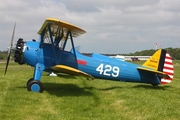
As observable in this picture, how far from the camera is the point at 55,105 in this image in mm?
6480

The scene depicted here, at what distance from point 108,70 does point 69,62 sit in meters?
1.70

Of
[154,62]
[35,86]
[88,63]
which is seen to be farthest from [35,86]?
[154,62]

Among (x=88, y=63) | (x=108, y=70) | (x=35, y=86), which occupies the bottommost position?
(x=35, y=86)

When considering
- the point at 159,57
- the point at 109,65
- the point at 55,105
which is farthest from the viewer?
the point at 159,57

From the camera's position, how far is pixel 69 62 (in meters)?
9.14

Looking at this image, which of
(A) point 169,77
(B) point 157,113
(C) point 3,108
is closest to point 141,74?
(A) point 169,77

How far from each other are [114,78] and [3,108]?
5074 millimetres

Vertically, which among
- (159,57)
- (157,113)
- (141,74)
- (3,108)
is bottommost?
(3,108)

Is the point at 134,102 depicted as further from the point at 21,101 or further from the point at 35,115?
the point at 21,101

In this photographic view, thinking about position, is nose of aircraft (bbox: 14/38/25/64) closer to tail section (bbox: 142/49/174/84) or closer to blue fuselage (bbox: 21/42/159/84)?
blue fuselage (bbox: 21/42/159/84)

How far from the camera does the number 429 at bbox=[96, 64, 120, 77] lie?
31.0 ft

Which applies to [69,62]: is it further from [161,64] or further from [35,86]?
[161,64]

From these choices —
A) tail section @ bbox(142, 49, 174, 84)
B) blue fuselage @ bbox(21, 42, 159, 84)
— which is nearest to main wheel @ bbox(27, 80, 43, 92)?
blue fuselage @ bbox(21, 42, 159, 84)

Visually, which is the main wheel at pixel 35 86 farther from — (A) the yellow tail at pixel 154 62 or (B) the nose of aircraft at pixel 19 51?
(A) the yellow tail at pixel 154 62
